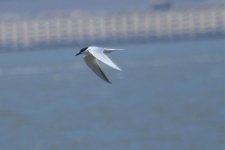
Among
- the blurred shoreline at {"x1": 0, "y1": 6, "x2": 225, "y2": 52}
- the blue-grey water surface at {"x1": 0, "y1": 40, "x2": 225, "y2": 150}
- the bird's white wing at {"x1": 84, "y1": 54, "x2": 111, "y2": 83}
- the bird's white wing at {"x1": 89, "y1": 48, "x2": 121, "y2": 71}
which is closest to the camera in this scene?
the bird's white wing at {"x1": 89, "y1": 48, "x2": 121, "y2": 71}

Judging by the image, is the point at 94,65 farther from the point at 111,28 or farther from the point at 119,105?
the point at 111,28

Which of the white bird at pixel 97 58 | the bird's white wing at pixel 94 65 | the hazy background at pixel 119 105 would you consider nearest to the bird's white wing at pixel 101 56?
the white bird at pixel 97 58

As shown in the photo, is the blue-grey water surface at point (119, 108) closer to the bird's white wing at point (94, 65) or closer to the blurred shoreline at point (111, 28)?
the bird's white wing at point (94, 65)

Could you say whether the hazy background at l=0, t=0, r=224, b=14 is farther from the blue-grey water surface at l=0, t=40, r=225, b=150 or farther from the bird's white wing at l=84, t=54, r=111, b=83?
the bird's white wing at l=84, t=54, r=111, b=83

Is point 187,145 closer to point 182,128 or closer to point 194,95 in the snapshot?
Answer: point 182,128

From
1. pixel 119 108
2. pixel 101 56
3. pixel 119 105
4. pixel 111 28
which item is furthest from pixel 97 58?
pixel 111 28

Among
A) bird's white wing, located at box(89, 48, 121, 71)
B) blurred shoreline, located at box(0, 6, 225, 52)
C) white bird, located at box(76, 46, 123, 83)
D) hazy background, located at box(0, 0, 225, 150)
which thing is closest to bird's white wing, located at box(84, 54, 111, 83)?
white bird, located at box(76, 46, 123, 83)

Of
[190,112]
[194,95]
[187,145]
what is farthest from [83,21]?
[187,145]
